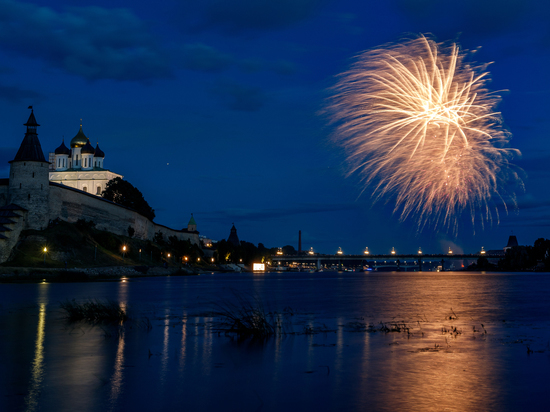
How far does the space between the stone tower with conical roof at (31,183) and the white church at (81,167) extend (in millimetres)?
56399

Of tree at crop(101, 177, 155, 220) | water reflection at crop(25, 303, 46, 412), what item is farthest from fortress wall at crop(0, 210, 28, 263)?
water reflection at crop(25, 303, 46, 412)

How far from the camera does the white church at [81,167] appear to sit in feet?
481

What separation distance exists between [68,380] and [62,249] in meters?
76.0

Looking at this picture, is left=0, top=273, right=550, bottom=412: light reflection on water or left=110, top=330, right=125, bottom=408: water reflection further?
left=110, top=330, right=125, bottom=408: water reflection

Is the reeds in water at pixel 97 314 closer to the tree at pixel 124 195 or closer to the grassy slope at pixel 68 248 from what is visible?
the grassy slope at pixel 68 248

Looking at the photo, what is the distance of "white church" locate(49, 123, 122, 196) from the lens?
5773 inches

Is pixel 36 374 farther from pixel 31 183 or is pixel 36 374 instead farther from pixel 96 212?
pixel 96 212

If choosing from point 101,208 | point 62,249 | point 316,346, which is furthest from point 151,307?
point 101,208

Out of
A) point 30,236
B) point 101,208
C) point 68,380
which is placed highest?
point 101,208

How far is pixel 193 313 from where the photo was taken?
93.0 feet

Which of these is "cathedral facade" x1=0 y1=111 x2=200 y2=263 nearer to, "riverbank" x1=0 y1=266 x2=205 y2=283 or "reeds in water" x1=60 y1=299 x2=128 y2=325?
"riverbank" x1=0 y1=266 x2=205 y2=283

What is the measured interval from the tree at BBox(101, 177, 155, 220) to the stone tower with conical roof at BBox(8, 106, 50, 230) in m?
43.2

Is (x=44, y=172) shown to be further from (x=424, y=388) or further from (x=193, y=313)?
(x=424, y=388)

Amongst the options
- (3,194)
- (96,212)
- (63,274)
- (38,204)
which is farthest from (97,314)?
(96,212)
